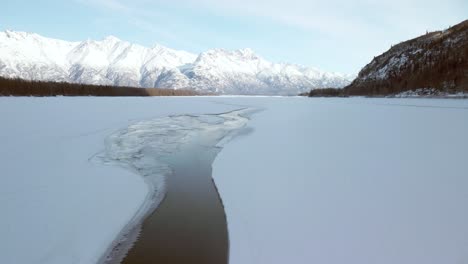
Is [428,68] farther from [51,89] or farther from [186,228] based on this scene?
[51,89]

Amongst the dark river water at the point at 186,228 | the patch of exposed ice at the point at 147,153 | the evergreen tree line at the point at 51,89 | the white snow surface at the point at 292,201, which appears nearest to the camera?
the white snow surface at the point at 292,201

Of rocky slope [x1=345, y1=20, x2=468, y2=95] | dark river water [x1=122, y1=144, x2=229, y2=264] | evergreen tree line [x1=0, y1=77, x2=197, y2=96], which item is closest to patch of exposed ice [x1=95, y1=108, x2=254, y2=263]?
dark river water [x1=122, y1=144, x2=229, y2=264]

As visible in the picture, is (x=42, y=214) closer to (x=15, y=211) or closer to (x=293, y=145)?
(x=15, y=211)

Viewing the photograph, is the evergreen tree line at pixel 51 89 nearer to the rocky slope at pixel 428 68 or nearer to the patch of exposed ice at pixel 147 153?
the patch of exposed ice at pixel 147 153

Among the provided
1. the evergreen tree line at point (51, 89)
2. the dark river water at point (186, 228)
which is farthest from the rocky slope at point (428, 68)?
the evergreen tree line at point (51, 89)

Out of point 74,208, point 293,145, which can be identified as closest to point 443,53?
point 293,145

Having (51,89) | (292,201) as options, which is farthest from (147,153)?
(51,89)

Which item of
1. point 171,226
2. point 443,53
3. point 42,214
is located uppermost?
point 443,53
